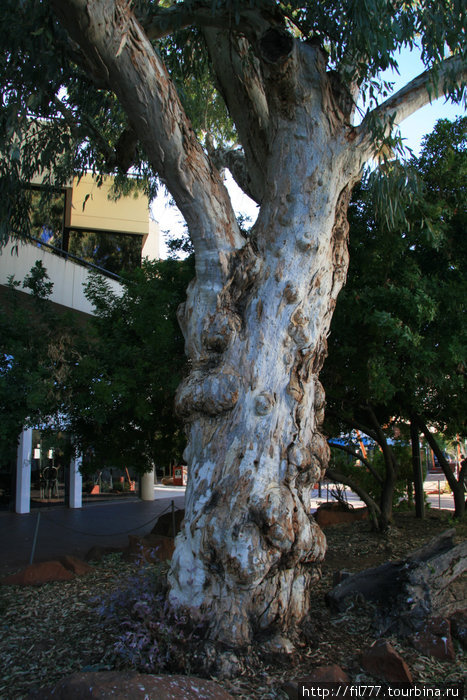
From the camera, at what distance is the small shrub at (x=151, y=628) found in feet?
12.9

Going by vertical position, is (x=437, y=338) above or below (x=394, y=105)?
below

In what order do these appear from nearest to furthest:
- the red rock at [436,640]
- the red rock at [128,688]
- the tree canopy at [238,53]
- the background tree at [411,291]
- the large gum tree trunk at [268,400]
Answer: the red rock at [128,688], the red rock at [436,640], the large gum tree trunk at [268,400], the tree canopy at [238,53], the background tree at [411,291]

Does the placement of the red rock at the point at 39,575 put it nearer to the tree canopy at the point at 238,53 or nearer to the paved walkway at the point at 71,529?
the paved walkway at the point at 71,529

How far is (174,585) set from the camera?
4547 millimetres

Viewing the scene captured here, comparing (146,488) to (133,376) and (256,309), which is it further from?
(256,309)

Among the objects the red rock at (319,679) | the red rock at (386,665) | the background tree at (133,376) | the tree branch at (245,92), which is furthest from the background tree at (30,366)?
the red rock at (386,665)

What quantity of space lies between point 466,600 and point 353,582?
1.00m

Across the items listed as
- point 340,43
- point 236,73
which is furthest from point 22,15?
point 340,43

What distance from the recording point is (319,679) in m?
3.70

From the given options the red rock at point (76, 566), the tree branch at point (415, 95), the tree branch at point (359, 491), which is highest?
the tree branch at point (415, 95)

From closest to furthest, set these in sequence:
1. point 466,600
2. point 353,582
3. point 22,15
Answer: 1. point 466,600
2. point 353,582
3. point 22,15

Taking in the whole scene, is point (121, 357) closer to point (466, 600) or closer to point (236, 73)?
point (236, 73)

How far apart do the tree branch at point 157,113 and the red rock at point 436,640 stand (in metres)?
3.40

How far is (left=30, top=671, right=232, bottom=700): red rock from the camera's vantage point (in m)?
3.12
